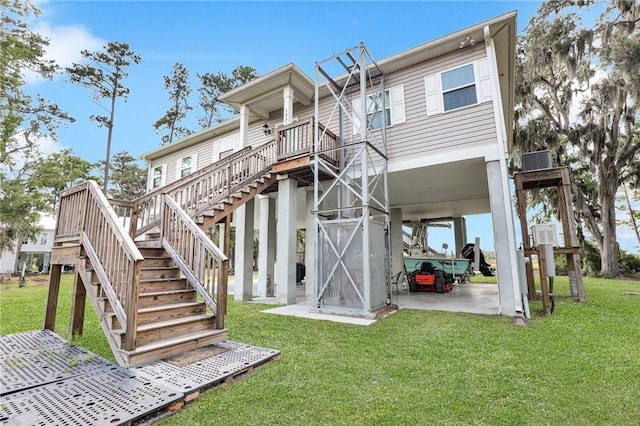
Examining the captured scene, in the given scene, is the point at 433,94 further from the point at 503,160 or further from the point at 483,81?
the point at 503,160

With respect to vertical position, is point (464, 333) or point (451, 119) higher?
point (451, 119)

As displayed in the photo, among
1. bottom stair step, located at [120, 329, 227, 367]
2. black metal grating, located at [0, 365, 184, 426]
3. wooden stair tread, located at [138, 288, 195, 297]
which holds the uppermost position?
wooden stair tread, located at [138, 288, 195, 297]

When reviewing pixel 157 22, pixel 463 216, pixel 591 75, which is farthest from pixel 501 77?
pixel 157 22

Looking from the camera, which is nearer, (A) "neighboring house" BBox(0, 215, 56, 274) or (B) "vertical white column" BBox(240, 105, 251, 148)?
(B) "vertical white column" BBox(240, 105, 251, 148)

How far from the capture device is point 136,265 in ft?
10.7

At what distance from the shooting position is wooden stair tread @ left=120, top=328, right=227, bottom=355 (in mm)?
3276

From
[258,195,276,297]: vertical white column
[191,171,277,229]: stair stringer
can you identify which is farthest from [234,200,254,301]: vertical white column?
[191,171,277,229]: stair stringer

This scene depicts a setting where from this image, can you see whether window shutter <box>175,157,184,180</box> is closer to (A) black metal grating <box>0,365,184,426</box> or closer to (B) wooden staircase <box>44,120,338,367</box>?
(B) wooden staircase <box>44,120,338,367</box>

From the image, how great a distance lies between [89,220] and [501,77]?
33.4 ft

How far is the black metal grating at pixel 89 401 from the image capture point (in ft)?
7.25

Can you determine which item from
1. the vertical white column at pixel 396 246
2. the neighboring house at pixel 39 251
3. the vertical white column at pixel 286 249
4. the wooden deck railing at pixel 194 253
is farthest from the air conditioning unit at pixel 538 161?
the neighboring house at pixel 39 251

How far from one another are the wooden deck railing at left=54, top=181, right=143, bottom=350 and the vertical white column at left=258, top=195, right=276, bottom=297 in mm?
4998

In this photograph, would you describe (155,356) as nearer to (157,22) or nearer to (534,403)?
(534,403)

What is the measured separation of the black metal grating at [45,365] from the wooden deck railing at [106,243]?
1.70ft
